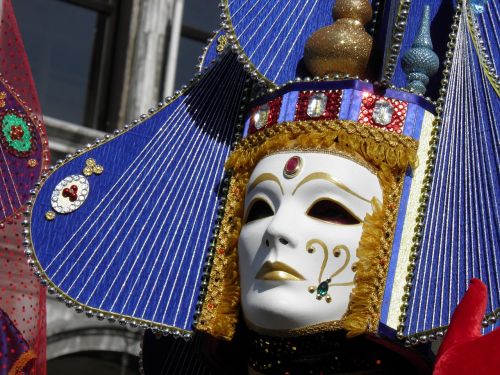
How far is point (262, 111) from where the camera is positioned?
4.83m

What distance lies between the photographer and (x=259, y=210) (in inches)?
185

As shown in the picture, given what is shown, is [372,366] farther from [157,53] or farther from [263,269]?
[157,53]

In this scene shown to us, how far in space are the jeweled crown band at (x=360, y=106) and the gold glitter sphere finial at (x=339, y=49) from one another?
0.10 meters

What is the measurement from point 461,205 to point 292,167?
48 centimetres

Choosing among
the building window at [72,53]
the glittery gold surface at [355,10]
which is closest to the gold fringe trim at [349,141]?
the glittery gold surface at [355,10]

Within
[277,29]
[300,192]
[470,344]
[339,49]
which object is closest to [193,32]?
[277,29]

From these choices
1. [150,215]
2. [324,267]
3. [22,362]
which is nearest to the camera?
[324,267]

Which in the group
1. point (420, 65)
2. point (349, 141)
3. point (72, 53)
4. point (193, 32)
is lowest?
point (349, 141)

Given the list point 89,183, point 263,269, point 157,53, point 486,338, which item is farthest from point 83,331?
point 486,338

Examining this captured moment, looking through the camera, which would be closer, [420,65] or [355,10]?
[420,65]

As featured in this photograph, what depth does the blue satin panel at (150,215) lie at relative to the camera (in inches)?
190

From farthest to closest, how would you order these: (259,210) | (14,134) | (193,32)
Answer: (193,32), (14,134), (259,210)

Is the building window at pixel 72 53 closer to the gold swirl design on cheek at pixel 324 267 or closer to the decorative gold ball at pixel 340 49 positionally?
the decorative gold ball at pixel 340 49

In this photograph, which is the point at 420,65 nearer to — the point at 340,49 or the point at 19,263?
the point at 340,49
